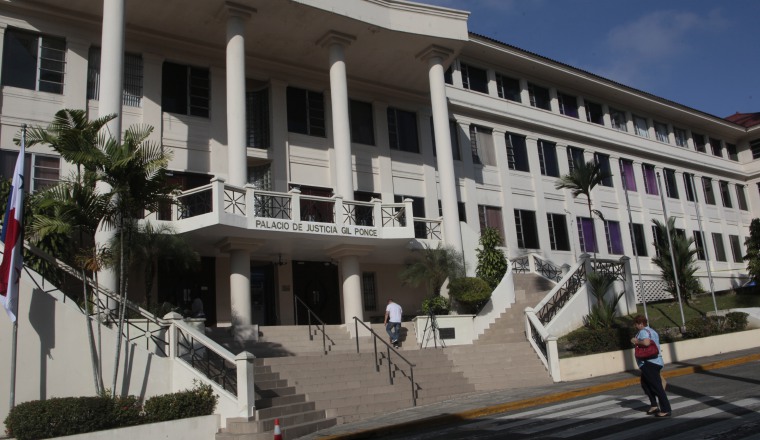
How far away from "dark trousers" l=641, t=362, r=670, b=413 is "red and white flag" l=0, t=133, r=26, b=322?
10627mm

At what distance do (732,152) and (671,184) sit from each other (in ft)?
29.7

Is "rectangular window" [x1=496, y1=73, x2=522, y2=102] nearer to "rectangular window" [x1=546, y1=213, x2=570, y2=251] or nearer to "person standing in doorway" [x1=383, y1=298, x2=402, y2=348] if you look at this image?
"rectangular window" [x1=546, y1=213, x2=570, y2=251]

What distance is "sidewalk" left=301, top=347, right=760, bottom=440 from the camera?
11.7m

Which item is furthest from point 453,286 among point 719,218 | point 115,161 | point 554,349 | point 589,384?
point 719,218

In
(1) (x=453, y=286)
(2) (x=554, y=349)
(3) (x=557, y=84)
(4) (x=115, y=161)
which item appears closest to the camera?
(4) (x=115, y=161)

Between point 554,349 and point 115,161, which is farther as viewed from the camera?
point 554,349

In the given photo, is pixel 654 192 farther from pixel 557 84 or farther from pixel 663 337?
pixel 663 337

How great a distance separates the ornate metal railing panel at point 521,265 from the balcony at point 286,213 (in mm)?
7341

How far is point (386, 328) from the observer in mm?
19172

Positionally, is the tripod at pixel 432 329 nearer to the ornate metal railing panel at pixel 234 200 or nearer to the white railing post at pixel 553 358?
the white railing post at pixel 553 358

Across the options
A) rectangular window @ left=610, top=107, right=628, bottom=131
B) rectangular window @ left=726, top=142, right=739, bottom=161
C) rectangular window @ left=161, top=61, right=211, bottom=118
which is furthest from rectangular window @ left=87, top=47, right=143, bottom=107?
rectangular window @ left=726, top=142, right=739, bottom=161

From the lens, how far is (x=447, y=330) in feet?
67.2

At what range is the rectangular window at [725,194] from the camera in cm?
4141

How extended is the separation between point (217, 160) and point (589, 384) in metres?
13.7
